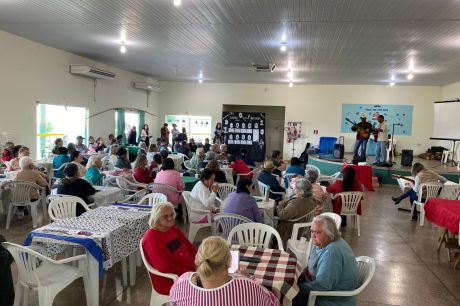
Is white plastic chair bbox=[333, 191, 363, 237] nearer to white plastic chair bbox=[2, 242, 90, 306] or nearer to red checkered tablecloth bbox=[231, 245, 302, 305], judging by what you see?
red checkered tablecloth bbox=[231, 245, 302, 305]

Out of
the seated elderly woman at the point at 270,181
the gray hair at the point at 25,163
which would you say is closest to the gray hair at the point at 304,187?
the seated elderly woman at the point at 270,181

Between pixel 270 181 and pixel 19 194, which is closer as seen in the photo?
pixel 19 194

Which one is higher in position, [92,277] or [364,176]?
[364,176]

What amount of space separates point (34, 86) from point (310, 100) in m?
10.1

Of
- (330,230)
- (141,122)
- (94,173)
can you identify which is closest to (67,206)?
(94,173)

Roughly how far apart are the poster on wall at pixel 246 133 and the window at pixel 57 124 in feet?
18.6

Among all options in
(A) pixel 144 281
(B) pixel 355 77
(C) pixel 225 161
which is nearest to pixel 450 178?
(B) pixel 355 77

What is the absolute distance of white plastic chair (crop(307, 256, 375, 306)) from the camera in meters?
2.26

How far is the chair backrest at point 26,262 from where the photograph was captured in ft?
8.20

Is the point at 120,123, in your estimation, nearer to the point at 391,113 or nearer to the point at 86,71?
the point at 86,71

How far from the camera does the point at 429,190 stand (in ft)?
20.0

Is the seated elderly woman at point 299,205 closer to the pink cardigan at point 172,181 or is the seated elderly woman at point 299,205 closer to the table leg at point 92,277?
the pink cardigan at point 172,181

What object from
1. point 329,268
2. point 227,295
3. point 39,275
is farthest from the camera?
point 39,275

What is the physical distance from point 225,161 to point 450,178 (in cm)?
630
